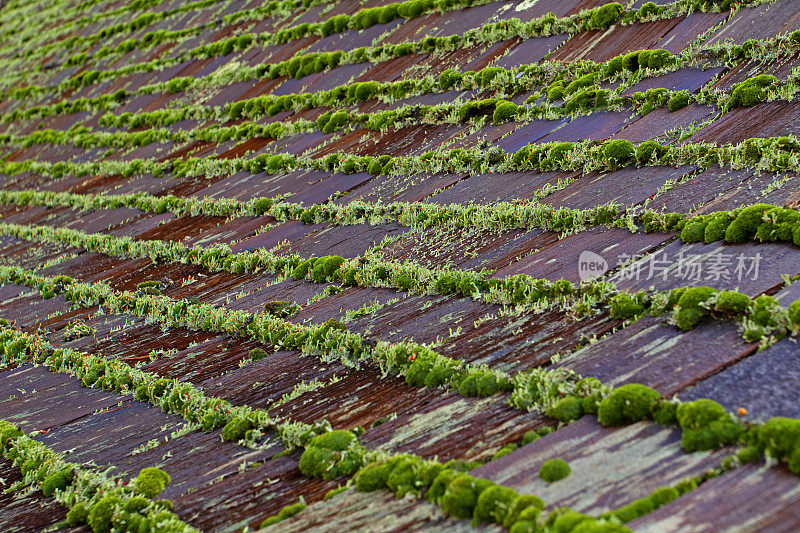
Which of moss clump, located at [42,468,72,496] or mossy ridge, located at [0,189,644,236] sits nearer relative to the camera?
moss clump, located at [42,468,72,496]

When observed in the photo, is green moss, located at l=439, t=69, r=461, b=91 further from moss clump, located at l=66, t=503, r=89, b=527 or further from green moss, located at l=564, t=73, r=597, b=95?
moss clump, located at l=66, t=503, r=89, b=527

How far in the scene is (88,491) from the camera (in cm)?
361

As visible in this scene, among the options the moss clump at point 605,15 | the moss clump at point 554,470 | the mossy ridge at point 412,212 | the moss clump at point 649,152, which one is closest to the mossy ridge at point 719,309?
the mossy ridge at point 412,212

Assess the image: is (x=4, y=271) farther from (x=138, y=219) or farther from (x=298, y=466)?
(x=298, y=466)

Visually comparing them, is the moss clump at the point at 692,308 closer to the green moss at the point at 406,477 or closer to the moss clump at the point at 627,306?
the moss clump at the point at 627,306

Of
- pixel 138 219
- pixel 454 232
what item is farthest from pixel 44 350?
pixel 454 232

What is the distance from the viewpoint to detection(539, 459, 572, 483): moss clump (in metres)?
2.49

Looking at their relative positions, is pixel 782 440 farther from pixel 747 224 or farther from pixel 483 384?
pixel 747 224

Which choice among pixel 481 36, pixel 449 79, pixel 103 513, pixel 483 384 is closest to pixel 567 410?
pixel 483 384

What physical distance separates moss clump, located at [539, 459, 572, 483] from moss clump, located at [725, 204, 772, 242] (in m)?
1.42

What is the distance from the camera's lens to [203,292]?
544 centimetres

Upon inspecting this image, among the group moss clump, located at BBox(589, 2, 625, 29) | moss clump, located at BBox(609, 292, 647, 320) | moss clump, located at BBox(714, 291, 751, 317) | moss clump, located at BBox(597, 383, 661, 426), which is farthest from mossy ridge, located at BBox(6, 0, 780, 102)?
moss clump, located at BBox(597, 383, 661, 426)

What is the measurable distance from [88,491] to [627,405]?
7.99 feet

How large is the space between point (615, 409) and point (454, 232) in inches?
86.4
